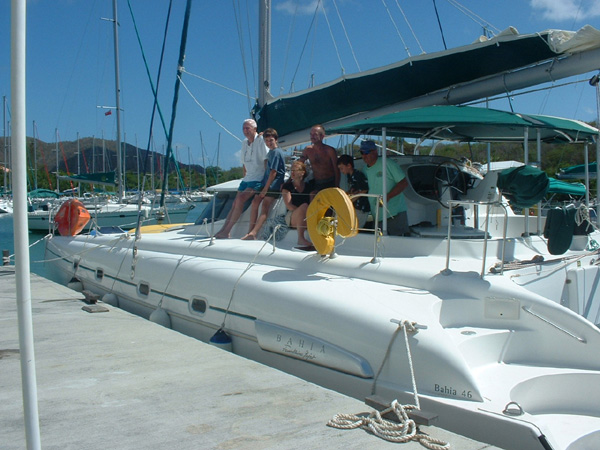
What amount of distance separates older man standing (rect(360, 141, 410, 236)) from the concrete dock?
7.24ft

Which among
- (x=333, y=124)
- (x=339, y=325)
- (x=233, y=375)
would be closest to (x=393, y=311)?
(x=339, y=325)

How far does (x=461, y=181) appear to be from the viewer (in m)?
6.25

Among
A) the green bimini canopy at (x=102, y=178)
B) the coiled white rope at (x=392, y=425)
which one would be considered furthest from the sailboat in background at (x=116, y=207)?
the coiled white rope at (x=392, y=425)

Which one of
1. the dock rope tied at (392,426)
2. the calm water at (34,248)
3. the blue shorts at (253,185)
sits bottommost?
the calm water at (34,248)

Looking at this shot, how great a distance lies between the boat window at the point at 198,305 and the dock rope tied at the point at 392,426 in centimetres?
285

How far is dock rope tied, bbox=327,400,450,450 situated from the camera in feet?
8.93

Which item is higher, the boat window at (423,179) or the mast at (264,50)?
the mast at (264,50)

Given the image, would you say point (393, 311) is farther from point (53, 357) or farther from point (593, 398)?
point (53, 357)

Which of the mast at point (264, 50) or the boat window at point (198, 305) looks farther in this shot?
the mast at point (264, 50)

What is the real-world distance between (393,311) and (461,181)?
2.81 meters

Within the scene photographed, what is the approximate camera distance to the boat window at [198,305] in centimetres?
559

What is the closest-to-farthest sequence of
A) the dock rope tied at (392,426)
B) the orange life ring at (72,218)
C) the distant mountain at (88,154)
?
the dock rope tied at (392,426), the orange life ring at (72,218), the distant mountain at (88,154)

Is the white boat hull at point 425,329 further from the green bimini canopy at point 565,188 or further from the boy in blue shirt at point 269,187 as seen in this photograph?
the green bimini canopy at point 565,188

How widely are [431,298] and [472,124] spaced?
1.62m
